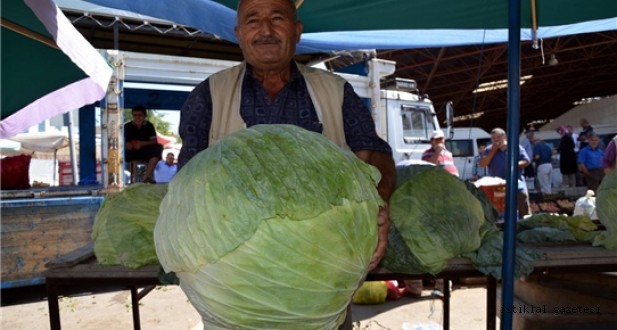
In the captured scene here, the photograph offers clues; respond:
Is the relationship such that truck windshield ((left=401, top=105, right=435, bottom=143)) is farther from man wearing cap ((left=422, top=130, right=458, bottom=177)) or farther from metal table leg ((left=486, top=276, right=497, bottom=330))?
metal table leg ((left=486, top=276, right=497, bottom=330))

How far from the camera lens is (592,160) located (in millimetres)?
10539

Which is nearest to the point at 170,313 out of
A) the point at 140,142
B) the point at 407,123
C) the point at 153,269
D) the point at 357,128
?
the point at 153,269

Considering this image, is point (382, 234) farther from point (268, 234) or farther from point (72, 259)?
point (72, 259)

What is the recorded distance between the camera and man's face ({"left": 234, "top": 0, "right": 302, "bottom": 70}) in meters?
2.12

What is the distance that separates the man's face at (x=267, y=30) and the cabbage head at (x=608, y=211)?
73.7 inches

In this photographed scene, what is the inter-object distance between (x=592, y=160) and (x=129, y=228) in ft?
36.9

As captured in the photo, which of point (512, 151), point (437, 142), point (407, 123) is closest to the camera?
point (512, 151)

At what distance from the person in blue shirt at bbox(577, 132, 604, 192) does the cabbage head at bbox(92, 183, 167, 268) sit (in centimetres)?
1100

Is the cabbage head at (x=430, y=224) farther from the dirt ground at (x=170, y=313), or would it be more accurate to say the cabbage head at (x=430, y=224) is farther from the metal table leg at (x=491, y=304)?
the dirt ground at (x=170, y=313)

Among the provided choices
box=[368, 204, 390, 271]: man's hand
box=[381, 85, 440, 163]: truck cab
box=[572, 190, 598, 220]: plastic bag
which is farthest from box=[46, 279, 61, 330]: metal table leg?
box=[381, 85, 440, 163]: truck cab

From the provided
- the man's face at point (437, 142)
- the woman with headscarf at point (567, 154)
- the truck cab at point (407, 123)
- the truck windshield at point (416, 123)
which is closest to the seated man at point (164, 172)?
the truck cab at point (407, 123)

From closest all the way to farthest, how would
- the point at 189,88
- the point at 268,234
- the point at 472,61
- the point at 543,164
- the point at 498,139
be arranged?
the point at 268,234 → the point at 498,139 → the point at 189,88 → the point at 543,164 → the point at 472,61

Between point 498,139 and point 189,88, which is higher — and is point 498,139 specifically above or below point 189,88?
below

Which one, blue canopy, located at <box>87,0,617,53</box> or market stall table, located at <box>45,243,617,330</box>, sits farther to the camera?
blue canopy, located at <box>87,0,617,53</box>
